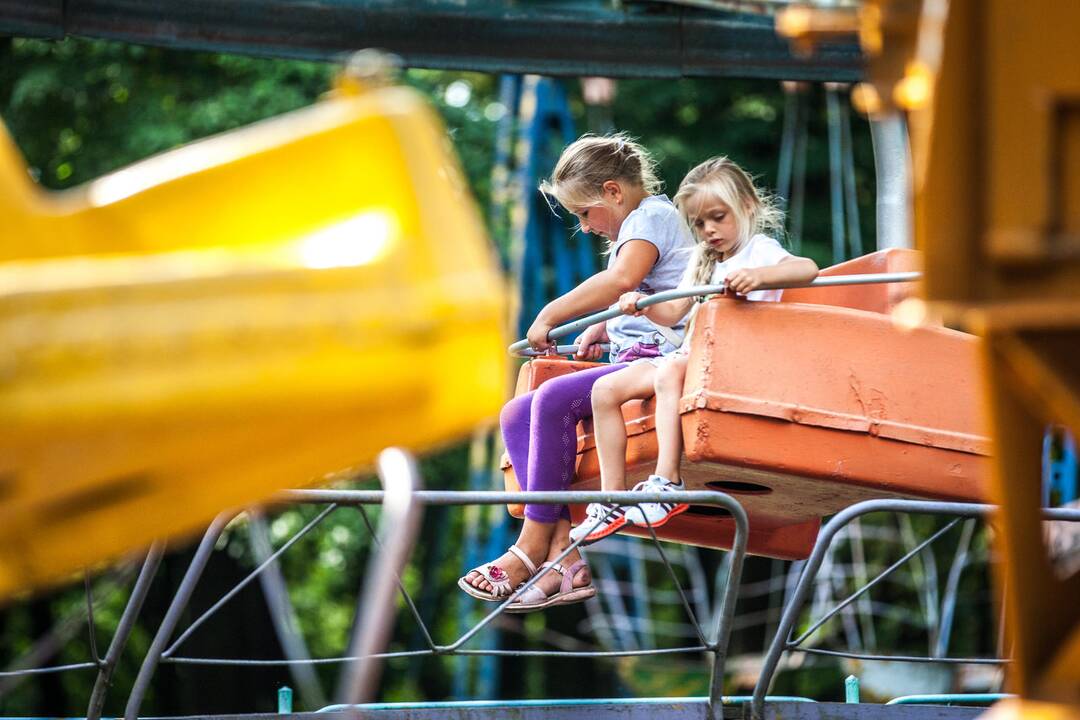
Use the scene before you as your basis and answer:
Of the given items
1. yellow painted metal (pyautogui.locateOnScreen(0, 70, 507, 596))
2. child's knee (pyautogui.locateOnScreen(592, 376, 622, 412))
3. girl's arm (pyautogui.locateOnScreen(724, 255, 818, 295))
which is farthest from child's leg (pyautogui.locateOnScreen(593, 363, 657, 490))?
yellow painted metal (pyautogui.locateOnScreen(0, 70, 507, 596))

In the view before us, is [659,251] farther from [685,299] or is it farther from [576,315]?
[576,315]

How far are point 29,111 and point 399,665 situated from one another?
21.9 feet

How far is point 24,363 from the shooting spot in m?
1.49

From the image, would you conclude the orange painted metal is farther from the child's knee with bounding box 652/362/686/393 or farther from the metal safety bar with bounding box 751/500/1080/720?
the metal safety bar with bounding box 751/500/1080/720

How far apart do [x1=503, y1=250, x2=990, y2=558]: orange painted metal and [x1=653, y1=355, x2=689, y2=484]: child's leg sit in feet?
0.17

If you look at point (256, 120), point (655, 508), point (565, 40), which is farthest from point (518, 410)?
point (256, 120)

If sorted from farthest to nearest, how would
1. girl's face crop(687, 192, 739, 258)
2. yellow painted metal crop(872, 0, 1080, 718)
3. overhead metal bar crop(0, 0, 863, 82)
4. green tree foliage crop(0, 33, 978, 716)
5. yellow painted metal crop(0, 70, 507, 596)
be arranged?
green tree foliage crop(0, 33, 978, 716), overhead metal bar crop(0, 0, 863, 82), girl's face crop(687, 192, 739, 258), yellow painted metal crop(872, 0, 1080, 718), yellow painted metal crop(0, 70, 507, 596)

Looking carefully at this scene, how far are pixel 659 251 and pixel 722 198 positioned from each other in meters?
0.33

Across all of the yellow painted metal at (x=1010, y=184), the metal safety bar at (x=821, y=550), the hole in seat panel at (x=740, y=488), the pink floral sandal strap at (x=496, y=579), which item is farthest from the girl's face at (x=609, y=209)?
the yellow painted metal at (x=1010, y=184)

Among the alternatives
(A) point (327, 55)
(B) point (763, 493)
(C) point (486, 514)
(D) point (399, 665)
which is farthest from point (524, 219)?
(B) point (763, 493)

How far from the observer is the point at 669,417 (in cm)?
471

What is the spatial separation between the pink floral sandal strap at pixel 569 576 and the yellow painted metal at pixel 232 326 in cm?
324

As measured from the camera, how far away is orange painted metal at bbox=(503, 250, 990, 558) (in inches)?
181

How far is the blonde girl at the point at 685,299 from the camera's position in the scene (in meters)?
4.62
